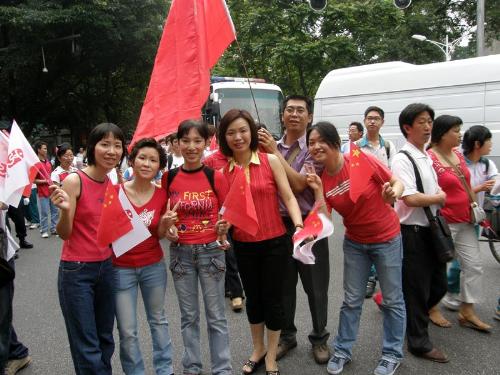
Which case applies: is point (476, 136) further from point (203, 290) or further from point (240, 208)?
point (203, 290)

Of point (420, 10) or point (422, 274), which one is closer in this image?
point (422, 274)

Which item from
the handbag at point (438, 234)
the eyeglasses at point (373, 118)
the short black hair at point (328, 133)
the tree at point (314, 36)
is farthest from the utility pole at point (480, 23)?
the short black hair at point (328, 133)

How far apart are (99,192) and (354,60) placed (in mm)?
16787

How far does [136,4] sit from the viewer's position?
62.8 feet

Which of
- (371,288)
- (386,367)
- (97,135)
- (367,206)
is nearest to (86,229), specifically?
(97,135)

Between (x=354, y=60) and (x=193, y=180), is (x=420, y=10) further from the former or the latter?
(x=193, y=180)

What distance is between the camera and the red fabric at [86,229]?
2672 millimetres

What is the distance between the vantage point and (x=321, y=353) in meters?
3.49

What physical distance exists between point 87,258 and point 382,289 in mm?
1980

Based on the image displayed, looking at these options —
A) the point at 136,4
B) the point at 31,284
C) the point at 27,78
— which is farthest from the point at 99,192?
the point at 27,78

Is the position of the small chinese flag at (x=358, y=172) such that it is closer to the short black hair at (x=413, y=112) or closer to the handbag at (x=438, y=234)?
the handbag at (x=438, y=234)

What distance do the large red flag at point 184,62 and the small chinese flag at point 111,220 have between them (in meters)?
0.77

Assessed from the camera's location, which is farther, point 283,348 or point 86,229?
point 283,348

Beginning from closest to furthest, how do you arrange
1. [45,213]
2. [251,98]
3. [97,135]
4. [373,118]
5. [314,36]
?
[97,135] < [373,118] < [45,213] < [251,98] < [314,36]
